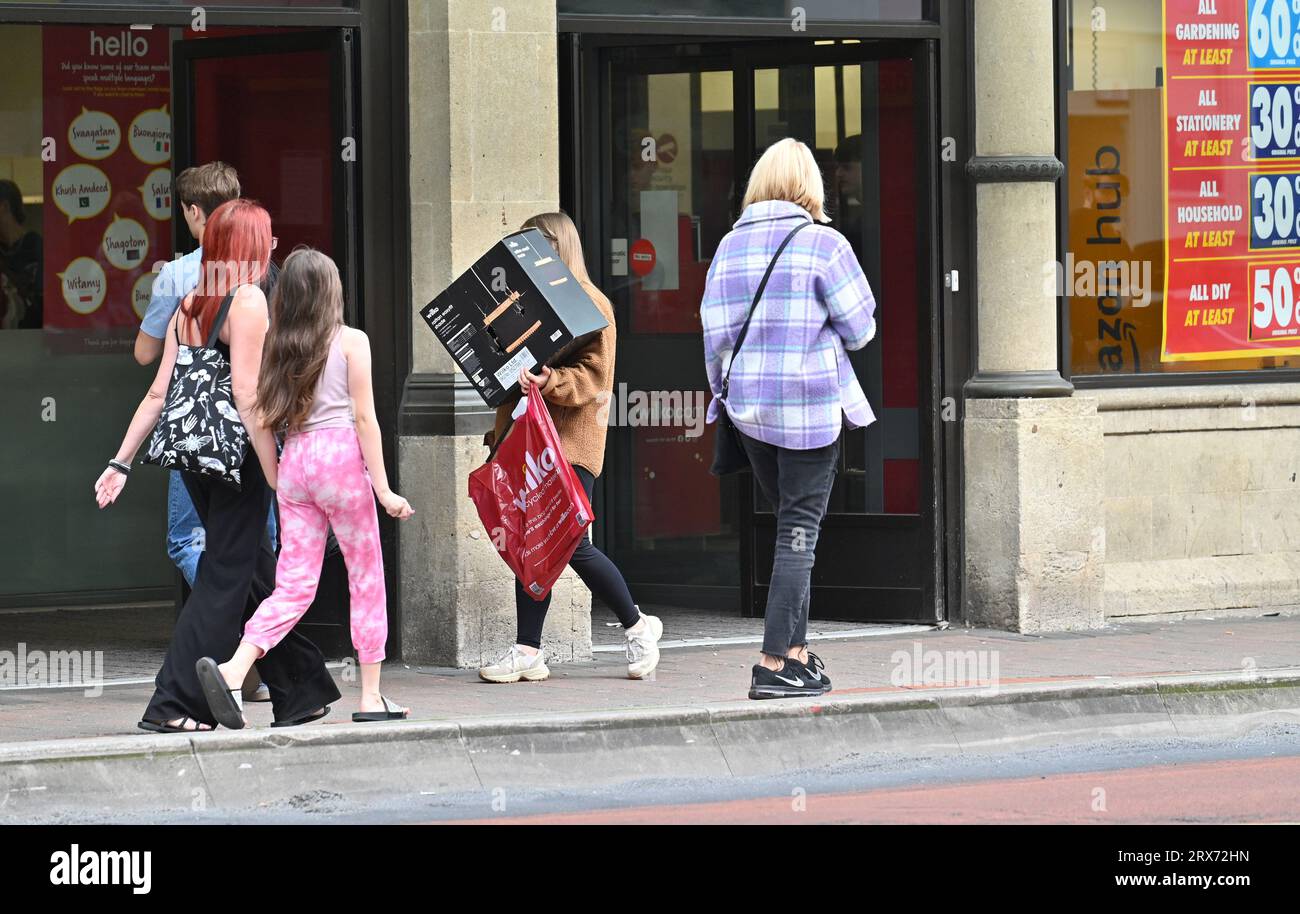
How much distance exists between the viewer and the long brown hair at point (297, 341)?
727cm

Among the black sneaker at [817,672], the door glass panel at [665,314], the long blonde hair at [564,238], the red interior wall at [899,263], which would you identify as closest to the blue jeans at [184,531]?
the long blonde hair at [564,238]

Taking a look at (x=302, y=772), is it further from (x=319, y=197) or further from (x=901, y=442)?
(x=901, y=442)

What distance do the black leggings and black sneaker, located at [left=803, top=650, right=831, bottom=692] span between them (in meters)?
0.90

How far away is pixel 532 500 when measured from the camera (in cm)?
841

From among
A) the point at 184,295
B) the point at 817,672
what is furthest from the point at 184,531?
the point at 817,672

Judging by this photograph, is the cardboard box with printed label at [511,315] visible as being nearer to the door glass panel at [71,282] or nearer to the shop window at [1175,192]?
the shop window at [1175,192]

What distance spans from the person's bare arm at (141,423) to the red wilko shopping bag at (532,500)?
4.41 feet

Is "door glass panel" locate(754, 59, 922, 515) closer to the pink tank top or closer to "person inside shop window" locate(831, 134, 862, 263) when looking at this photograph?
"person inside shop window" locate(831, 134, 862, 263)

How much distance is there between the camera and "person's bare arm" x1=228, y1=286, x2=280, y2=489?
7352 mm

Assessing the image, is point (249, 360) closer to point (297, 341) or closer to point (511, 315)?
point (297, 341)

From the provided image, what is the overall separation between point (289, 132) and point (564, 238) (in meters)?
1.81

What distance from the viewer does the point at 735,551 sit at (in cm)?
1193
